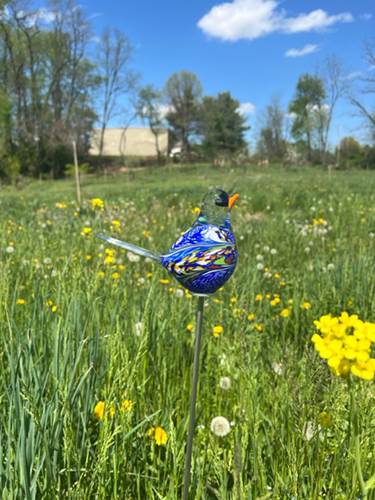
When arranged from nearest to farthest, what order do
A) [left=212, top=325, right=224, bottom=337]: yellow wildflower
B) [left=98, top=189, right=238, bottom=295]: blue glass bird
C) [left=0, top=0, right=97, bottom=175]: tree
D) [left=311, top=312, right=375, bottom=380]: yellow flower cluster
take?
1. [left=311, top=312, right=375, bottom=380]: yellow flower cluster
2. [left=98, top=189, right=238, bottom=295]: blue glass bird
3. [left=212, top=325, right=224, bottom=337]: yellow wildflower
4. [left=0, top=0, right=97, bottom=175]: tree

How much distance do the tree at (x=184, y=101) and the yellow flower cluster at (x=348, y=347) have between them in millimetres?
43871

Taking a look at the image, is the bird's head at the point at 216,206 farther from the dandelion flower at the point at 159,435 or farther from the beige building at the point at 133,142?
the beige building at the point at 133,142

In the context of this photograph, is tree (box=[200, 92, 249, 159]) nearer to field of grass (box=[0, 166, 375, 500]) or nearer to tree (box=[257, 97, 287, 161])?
tree (box=[257, 97, 287, 161])

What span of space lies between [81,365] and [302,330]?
1.46 meters

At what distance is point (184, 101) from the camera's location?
4362 centimetres

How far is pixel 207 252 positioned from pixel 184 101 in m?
45.5

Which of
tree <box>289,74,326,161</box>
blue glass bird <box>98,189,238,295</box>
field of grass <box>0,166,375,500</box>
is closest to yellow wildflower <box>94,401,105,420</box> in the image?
field of grass <box>0,166,375,500</box>

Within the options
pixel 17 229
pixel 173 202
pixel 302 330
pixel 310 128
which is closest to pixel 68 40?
pixel 310 128

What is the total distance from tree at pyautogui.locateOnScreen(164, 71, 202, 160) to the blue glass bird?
43.7 m

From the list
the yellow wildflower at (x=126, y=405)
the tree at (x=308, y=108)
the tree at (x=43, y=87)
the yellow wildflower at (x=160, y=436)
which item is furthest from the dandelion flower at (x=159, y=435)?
the tree at (x=308, y=108)

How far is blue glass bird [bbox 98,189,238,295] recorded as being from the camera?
82 cm

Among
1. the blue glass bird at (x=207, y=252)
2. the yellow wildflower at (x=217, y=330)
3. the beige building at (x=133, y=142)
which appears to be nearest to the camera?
the blue glass bird at (x=207, y=252)

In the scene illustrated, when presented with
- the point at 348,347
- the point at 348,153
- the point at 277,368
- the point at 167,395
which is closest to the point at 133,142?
the point at 348,153

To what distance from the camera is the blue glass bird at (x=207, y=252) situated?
0.82 meters
